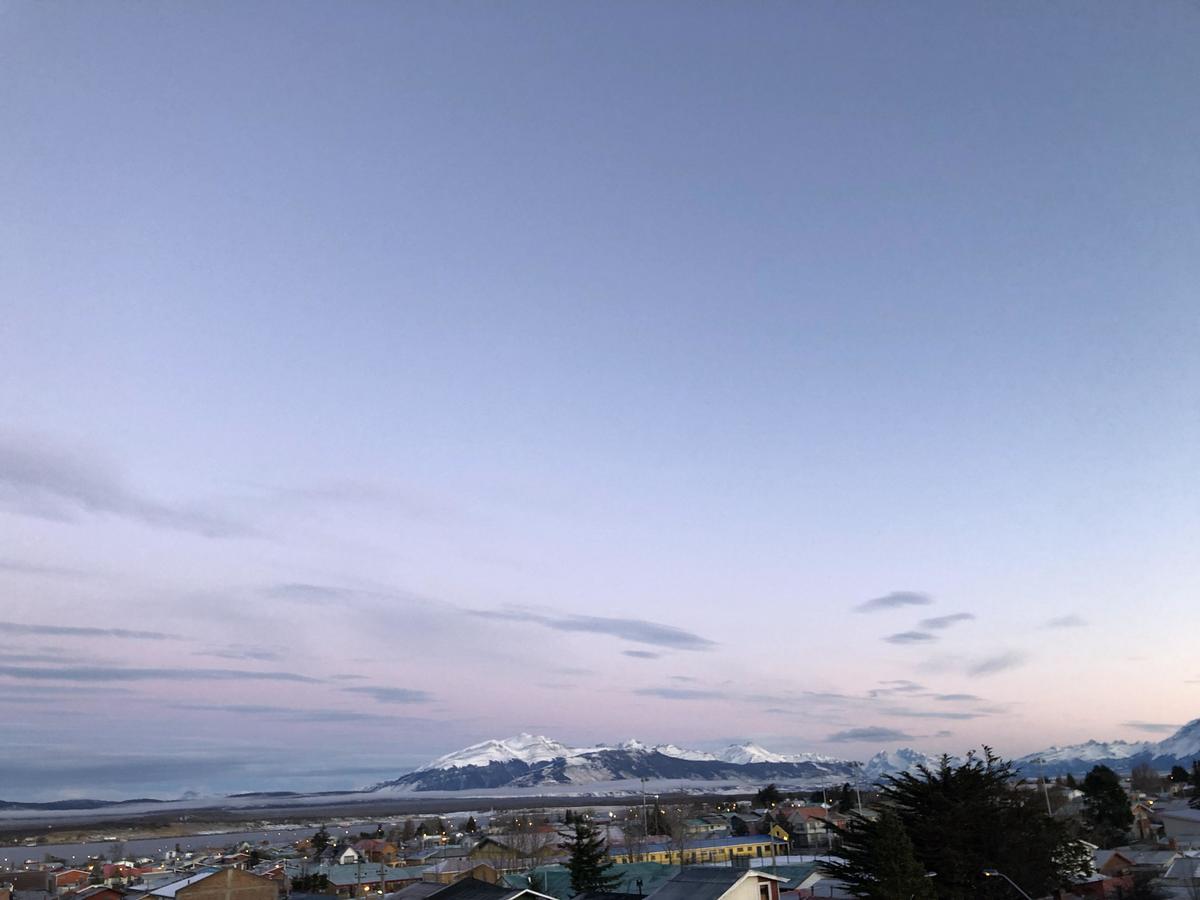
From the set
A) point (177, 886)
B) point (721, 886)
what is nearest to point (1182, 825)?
point (721, 886)

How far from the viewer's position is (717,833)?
5541 inches

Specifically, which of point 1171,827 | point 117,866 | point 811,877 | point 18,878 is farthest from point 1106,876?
point 117,866

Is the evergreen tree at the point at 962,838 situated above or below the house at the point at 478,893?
above

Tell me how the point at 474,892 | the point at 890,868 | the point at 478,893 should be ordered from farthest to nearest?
the point at 474,892
the point at 478,893
the point at 890,868

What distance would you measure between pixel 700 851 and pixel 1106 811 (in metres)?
49.4

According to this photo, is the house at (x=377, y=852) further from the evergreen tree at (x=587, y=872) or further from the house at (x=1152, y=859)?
the house at (x=1152, y=859)

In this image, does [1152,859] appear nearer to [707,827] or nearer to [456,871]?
[456,871]

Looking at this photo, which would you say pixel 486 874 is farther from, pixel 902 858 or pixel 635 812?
pixel 635 812

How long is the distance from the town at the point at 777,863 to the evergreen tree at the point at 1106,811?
27 cm

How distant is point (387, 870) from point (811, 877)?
56.4 metres

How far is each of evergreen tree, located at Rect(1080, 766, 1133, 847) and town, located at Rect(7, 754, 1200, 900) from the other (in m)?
0.27

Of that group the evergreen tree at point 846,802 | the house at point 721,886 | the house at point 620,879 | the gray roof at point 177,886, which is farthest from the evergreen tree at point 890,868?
the evergreen tree at point 846,802

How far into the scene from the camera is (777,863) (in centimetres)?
8500

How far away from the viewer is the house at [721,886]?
45.6 metres
